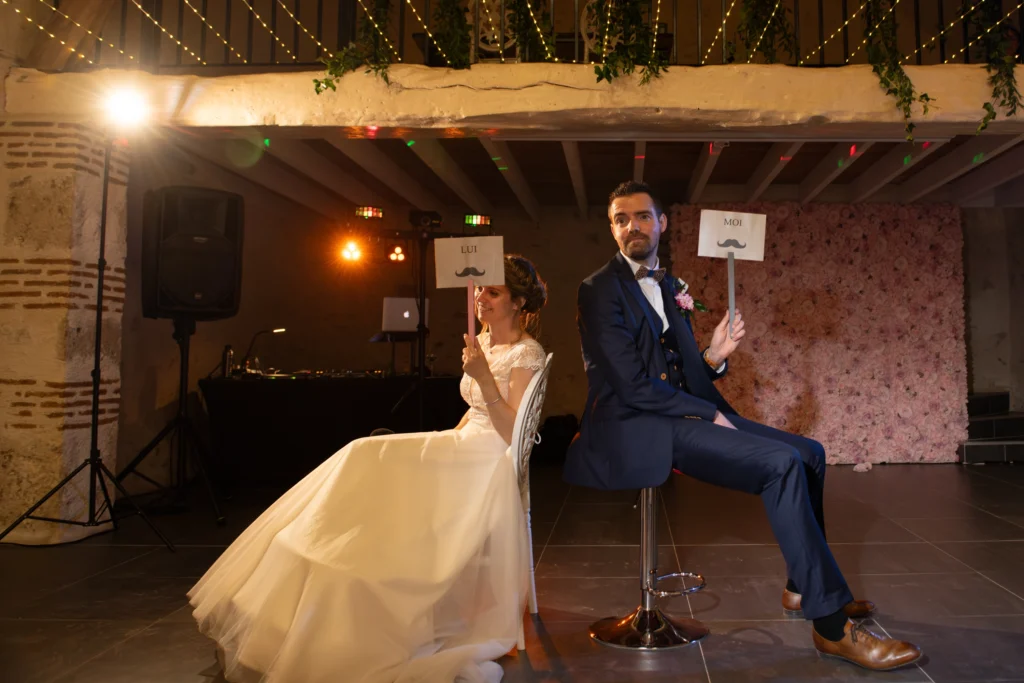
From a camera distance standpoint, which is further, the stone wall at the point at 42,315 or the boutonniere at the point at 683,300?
the stone wall at the point at 42,315

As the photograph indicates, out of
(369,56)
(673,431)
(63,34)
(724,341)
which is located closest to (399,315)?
(369,56)

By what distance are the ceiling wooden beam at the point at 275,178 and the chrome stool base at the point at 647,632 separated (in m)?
3.94

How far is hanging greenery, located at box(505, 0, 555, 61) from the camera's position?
4.05 meters

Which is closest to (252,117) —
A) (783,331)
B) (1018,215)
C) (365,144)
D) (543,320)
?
(365,144)

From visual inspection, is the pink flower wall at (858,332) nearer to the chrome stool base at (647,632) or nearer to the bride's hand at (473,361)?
the chrome stool base at (647,632)

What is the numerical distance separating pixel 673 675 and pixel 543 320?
6064 millimetres

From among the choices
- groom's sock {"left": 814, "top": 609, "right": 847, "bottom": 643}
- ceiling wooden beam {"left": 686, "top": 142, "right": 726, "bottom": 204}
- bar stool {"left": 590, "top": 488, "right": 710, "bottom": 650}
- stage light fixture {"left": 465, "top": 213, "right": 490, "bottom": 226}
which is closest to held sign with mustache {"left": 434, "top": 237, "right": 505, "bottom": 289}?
bar stool {"left": 590, "top": 488, "right": 710, "bottom": 650}

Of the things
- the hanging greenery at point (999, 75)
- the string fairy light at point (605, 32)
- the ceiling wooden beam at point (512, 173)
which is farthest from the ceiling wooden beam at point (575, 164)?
the hanging greenery at point (999, 75)

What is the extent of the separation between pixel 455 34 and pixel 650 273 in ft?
7.00

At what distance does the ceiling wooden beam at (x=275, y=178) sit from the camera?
568 centimetres

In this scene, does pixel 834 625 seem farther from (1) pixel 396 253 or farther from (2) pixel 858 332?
(1) pixel 396 253

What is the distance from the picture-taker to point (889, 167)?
5.89 m

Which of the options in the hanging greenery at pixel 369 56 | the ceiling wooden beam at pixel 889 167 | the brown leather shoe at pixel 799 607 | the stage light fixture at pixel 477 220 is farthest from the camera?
the stage light fixture at pixel 477 220

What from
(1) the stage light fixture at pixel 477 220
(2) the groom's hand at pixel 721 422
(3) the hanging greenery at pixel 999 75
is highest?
(3) the hanging greenery at pixel 999 75
